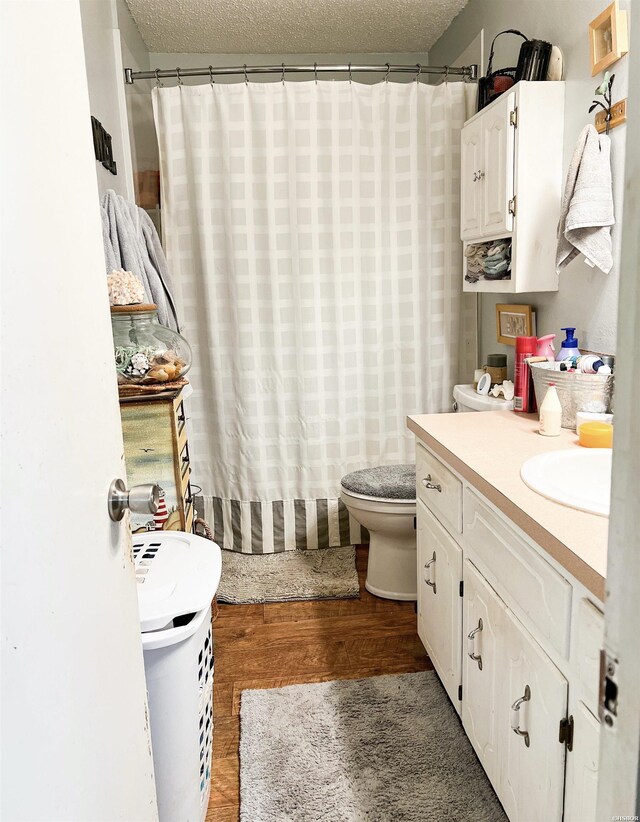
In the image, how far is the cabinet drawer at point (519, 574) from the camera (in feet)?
3.51

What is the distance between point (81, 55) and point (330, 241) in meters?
1.98

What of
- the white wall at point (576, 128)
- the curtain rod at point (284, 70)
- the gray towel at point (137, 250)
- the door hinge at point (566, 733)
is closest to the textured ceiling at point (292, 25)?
the curtain rod at point (284, 70)

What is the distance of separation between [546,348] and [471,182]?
27.9 inches

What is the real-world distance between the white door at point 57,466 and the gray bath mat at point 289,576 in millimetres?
1681

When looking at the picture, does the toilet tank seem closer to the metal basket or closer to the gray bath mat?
the metal basket

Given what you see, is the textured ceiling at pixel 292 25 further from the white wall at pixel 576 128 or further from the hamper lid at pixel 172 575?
the hamper lid at pixel 172 575

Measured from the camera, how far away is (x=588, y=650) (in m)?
0.98

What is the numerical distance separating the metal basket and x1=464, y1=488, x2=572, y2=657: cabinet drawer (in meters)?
0.50

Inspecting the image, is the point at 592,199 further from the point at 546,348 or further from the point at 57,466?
the point at 57,466

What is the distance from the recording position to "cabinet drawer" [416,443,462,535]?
1612mm

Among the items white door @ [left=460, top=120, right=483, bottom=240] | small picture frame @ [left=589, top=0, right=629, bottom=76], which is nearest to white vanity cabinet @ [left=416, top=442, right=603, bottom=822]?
white door @ [left=460, top=120, right=483, bottom=240]

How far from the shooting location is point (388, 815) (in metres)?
1.50

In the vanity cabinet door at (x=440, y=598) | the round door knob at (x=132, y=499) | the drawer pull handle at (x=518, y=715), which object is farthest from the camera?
the vanity cabinet door at (x=440, y=598)

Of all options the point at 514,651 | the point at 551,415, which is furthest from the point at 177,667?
the point at 551,415
